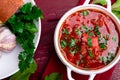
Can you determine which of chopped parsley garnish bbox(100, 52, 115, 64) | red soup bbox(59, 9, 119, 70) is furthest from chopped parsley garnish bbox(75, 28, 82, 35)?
chopped parsley garnish bbox(100, 52, 115, 64)

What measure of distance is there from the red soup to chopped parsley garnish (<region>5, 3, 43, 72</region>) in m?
0.11

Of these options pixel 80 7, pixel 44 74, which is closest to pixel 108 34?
pixel 80 7

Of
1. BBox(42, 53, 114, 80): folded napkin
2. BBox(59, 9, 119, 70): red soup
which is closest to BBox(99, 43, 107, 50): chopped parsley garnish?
BBox(59, 9, 119, 70): red soup

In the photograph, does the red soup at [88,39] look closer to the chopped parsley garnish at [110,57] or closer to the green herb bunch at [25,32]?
the chopped parsley garnish at [110,57]

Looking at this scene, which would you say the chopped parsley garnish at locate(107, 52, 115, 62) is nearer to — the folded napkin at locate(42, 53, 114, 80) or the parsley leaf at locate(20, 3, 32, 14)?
the folded napkin at locate(42, 53, 114, 80)

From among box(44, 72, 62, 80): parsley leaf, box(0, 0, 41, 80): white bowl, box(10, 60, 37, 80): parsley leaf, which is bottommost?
box(44, 72, 62, 80): parsley leaf

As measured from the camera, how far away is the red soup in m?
1.60

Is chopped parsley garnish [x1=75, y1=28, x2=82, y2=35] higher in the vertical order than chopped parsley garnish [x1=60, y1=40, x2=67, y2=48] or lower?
higher

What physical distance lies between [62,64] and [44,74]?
3.1 inches

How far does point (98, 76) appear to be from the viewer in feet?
5.42

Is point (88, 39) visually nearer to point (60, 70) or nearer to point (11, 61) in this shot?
point (60, 70)

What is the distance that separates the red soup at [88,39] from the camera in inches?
63.0

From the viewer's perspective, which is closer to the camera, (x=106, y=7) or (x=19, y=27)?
(x=19, y=27)

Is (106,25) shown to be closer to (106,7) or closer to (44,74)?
(106,7)
